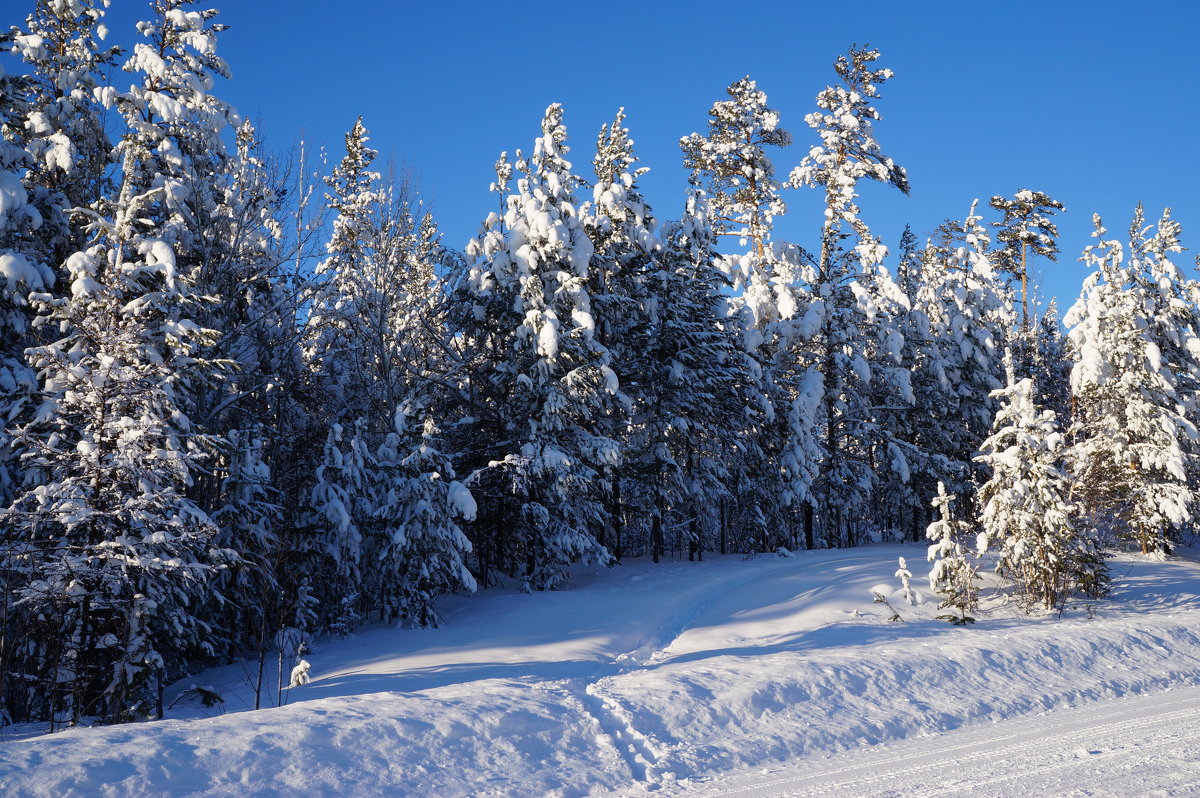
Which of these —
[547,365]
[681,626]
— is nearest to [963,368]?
[547,365]

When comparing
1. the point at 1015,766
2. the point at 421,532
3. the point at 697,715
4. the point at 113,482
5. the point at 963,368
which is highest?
the point at 963,368

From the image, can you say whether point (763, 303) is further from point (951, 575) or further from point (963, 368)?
point (951, 575)

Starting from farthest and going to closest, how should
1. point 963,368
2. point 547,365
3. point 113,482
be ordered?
1. point 963,368
2. point 547,365
3. point 113,482

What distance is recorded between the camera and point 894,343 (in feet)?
92.5

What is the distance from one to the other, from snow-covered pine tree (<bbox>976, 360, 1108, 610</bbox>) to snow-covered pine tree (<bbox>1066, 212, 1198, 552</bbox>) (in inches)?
296

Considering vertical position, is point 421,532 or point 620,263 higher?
point 620,263

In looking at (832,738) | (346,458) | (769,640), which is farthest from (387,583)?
(832,738)

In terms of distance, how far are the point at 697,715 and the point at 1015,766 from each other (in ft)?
10.3

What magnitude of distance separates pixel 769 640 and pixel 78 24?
58.7 feet

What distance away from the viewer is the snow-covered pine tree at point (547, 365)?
18.6 metres

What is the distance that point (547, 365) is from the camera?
1900 centimetres

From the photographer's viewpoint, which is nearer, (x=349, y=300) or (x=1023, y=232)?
(x=349, y=300)

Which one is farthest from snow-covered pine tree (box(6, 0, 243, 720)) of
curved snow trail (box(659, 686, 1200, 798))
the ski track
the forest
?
curved snow trail (box(659, 686, 1200, 798))

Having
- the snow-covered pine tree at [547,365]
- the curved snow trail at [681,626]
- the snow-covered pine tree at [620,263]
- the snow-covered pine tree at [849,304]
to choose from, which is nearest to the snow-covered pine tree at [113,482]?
the curved snow trail at [681,626]
